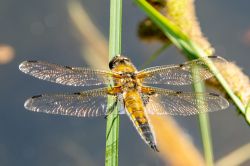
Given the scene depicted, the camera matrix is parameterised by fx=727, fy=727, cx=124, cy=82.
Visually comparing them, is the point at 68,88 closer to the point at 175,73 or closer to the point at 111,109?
the point at 175,73

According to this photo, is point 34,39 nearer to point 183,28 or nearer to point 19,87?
point 19,87

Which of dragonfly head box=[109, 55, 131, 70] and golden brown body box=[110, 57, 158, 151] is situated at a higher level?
dragonfly head box=[109, 55, 131, 70]

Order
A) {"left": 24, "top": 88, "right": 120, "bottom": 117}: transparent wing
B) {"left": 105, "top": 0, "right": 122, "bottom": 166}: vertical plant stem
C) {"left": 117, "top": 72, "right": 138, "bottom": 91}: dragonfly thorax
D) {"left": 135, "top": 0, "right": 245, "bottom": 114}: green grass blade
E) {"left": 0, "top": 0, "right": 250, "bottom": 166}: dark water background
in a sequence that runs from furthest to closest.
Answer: {"left": 0, "top": 0, "right": 250, "bottom": 166}: dark water background < {"left": 135, "top": 0, "right": 245, "bottom": 114}: green grass blade < {"left": 117, "top": 72, "right": 138, "bottom": 91}: dragonfly thorax < {"left": 24, "top": 88, "right": 120, "bottom": 117}: transparent wing < {"left": 105, "top": 0, "right": 122, "bottom": 166}: vertical plant stem

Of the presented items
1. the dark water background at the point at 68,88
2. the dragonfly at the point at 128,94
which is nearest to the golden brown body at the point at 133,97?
the dragonfly at the point at 128,94

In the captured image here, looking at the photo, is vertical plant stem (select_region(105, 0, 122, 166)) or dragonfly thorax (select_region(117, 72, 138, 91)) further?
dragonfly thorax (select_region(117, 72, 138, 91))

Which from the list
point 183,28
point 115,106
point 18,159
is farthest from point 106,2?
Answer: point 115,106

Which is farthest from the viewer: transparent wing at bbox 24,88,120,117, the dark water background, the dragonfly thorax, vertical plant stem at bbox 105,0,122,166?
the dark water background

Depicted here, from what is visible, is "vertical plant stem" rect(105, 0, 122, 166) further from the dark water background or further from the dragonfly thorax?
the dark water background

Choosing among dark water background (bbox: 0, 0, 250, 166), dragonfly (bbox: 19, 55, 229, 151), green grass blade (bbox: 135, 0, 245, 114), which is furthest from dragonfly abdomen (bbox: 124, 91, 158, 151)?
dark water background (bbox: 0, 0, 250, 166)
